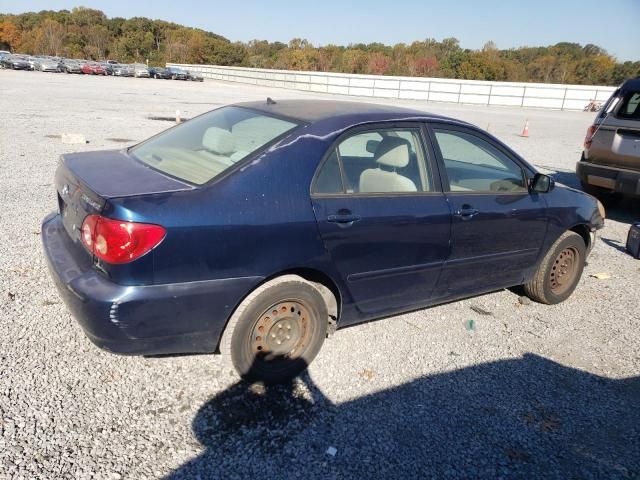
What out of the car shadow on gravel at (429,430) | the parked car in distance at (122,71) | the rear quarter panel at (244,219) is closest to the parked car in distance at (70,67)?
the parked car in distance at (122,71)

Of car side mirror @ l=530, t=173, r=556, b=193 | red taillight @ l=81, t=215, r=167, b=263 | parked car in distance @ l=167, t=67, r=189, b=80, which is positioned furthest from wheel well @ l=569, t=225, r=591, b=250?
parked car in distance @ l=167, t=67, r=189, b=80

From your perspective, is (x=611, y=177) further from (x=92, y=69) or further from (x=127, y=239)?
(x=92, y=69)

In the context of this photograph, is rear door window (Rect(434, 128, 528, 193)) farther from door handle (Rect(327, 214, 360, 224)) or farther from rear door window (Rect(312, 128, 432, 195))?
door handle (Rect(327, 214, 360, 224))

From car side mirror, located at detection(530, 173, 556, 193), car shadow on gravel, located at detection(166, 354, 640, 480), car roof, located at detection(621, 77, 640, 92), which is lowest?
car shadow on gravel, located at detection(166, 354, 640, 480)

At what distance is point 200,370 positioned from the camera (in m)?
3.26

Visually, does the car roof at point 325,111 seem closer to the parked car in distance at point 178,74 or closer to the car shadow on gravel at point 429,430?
the car shadow on gravel at point 429,430

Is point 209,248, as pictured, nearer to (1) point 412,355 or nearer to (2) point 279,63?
(1) point 412,355

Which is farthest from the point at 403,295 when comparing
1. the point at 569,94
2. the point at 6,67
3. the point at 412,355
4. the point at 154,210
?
the point at 6,67

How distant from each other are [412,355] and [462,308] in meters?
1.04

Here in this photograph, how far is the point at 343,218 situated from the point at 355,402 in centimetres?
111

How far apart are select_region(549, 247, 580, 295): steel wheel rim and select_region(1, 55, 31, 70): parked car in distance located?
185 feet

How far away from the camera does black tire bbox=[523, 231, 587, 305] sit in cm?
458

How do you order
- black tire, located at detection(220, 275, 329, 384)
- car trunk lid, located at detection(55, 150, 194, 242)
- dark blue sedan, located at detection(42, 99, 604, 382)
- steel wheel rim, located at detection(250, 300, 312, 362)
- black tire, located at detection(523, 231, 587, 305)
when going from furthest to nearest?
black tire, located at detection(523, 231, 587, 305), steel wheel rim, located at detection(250, 300, 312, 362), black tire, located at detection(220, 275, 329, 384), car trunk lid, located at detection(55, 150, 194, 242), dark blue sedan, located at detection(42, 99, 604, 382)

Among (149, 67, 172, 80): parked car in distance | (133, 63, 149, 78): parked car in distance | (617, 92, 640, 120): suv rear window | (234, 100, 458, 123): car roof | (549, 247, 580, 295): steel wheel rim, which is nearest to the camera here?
(234, 100, 458, 123): car roof
